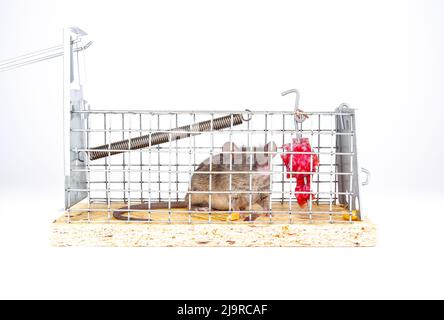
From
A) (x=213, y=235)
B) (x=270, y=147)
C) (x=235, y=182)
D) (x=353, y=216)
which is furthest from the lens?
(x=235, y=182)

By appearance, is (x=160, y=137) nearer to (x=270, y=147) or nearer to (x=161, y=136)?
(x=161, y=136)

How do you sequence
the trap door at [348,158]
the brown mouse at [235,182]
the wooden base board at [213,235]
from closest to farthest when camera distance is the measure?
the wooden base board at [213,235], the trap door at [348,158], the brown mouse at [235,182]

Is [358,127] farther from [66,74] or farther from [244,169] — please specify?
[66,74]

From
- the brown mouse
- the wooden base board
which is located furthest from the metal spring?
the wooden base board

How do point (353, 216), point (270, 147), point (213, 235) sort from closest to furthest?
point (213, 235) < point (353, 216) < point (270, 147)

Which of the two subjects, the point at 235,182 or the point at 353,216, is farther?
the point at 235,182

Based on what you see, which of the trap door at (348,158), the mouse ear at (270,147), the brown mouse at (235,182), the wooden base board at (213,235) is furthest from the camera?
the brown mouse at (235,182)

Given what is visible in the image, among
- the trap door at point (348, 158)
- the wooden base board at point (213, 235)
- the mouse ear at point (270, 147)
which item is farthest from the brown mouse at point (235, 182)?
the trap door at point (348, 158)

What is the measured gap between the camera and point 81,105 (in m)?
3.96

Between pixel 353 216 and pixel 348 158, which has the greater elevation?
pixel 348 158

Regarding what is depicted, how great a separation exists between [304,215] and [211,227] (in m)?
0.71

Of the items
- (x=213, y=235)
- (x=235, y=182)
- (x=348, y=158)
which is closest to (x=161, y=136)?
(x=235, y=182)

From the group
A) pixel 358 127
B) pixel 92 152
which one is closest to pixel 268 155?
pixel 358 127

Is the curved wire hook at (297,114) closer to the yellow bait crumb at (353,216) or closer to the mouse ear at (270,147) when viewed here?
the mouse ear at (270,147)
